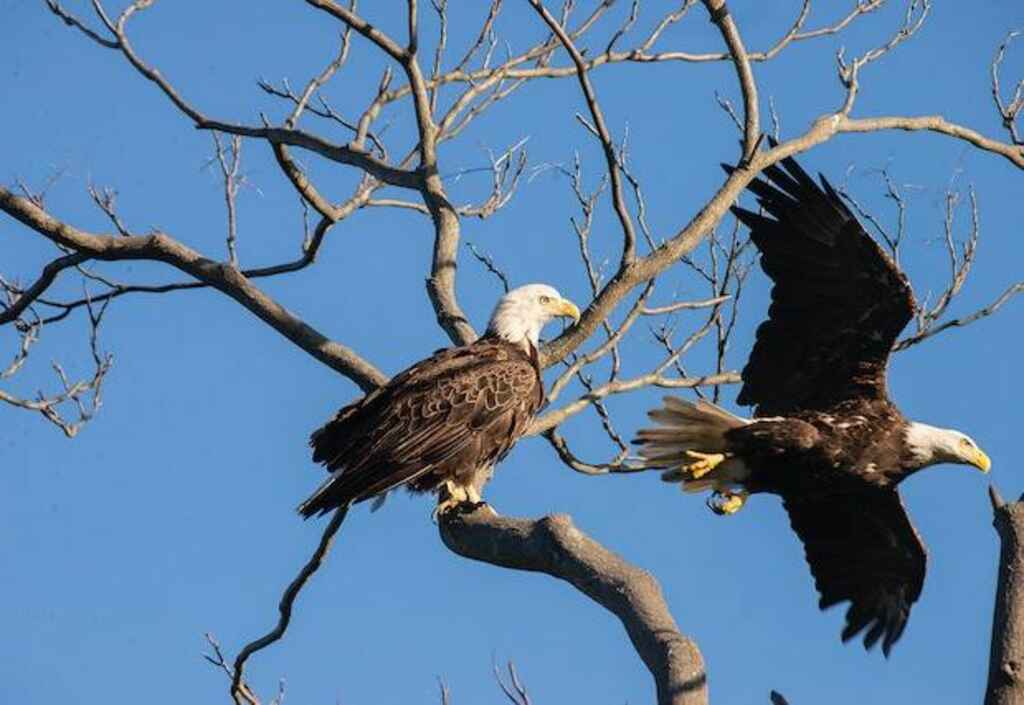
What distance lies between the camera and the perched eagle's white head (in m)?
7.79

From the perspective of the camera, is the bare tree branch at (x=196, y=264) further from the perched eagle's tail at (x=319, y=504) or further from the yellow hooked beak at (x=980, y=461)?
the yellow hooked beak at (x=980, y=461)

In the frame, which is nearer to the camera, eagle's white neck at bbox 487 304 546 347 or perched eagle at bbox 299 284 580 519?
perched eagle at bbox 299 284 580 519

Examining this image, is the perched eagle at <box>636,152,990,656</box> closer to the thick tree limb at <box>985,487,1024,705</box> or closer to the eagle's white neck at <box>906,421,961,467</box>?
the eagle's white neck at <box>906,421,961,467</box>

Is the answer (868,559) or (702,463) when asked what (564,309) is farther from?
(868,559)

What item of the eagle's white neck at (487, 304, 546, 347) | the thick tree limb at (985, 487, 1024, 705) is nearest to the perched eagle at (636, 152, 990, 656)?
the eagle's white neck at (487, 304, 546, 347)

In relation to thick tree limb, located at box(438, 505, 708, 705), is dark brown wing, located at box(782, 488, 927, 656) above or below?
above

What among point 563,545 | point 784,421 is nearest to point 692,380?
point 784,421

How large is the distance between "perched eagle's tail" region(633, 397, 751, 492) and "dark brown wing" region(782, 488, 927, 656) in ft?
1.13

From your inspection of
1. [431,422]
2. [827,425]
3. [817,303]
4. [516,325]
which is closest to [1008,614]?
[827,425]

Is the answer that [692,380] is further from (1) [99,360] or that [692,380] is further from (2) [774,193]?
(1) [99,360]

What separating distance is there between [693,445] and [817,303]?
0.78m

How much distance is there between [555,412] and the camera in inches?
276

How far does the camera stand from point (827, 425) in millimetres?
7316

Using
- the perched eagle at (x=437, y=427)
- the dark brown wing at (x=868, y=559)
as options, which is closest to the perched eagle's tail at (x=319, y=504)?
the perched eagle at (x=437, y=427)
